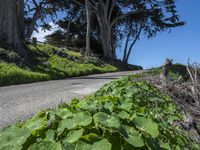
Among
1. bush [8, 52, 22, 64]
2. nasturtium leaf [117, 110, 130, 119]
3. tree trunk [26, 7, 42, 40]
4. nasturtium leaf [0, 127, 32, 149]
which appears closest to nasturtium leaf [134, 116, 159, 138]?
nasturtium leaf [117, 110, 130, 119]

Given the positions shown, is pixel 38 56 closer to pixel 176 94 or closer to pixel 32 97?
pixel 32 97

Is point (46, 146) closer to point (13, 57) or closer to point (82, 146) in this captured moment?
point (82, 146)

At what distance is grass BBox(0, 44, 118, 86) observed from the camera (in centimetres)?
1967

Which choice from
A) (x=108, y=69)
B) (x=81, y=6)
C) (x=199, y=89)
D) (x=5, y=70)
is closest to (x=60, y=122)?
(x=199, y=89)

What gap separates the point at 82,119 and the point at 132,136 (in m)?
0.32

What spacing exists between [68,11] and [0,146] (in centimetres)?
4479

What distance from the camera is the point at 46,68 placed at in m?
24.7

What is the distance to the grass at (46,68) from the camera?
1967cm

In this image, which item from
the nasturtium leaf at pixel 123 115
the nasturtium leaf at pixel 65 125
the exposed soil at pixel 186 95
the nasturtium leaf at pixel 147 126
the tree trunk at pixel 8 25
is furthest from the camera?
the tree trunk at pixel 8 25

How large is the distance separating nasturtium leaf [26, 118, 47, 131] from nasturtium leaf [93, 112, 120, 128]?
1.11 feet

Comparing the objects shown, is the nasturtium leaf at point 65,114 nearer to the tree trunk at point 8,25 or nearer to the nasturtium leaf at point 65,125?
the nasturtium leaf at point 65,125

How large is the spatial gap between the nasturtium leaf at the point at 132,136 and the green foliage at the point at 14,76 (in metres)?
16.4

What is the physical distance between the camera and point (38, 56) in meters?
28.7

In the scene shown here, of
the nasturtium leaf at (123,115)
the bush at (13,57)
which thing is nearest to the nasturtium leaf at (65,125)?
the nasturtium leaf at (123,115)
